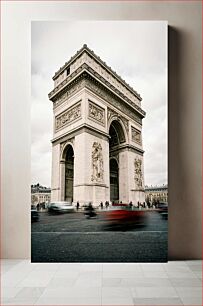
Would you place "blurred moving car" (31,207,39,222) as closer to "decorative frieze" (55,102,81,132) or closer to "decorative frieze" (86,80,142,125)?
"decorative frieze" (55,102,81,132)

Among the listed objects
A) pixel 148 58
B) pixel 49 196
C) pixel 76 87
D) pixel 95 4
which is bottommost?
pixel 49 196

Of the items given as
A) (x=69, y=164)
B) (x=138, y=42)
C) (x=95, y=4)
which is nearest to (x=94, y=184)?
(x=69, y=164)

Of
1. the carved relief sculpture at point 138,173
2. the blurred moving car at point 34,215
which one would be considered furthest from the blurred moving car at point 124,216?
the blurred moving car at point 34,215

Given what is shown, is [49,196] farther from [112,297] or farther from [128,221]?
[112,297]

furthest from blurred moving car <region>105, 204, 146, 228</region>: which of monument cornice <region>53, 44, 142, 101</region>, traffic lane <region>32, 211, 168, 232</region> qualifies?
monument cornice <region>53, 44, 142, 101</region>

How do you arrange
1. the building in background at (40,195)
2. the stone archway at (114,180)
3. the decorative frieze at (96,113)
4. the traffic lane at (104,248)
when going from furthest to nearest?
the decorative frieze at (96,113) → the stone archway at (114,180) → the building in background at (40,195) → the traffic lane at (104,248)

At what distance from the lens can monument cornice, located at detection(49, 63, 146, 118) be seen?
4387mm

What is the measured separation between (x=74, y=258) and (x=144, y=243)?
757mm

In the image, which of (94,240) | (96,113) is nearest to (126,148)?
(96,113)

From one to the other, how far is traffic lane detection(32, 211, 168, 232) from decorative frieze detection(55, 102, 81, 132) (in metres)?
0.98

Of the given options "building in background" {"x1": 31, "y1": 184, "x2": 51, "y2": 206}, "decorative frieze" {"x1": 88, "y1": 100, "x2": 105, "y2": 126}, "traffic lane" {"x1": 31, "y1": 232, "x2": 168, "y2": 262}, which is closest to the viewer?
"traffic lane" {"x1": 31, "y1": 232, "x2": 168, "y2": 262}

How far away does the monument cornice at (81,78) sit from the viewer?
439 centimetres

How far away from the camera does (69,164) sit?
432 cm

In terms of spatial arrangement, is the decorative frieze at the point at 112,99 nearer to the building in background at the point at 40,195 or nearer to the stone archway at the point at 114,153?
the stone archway at the point at 114,153
